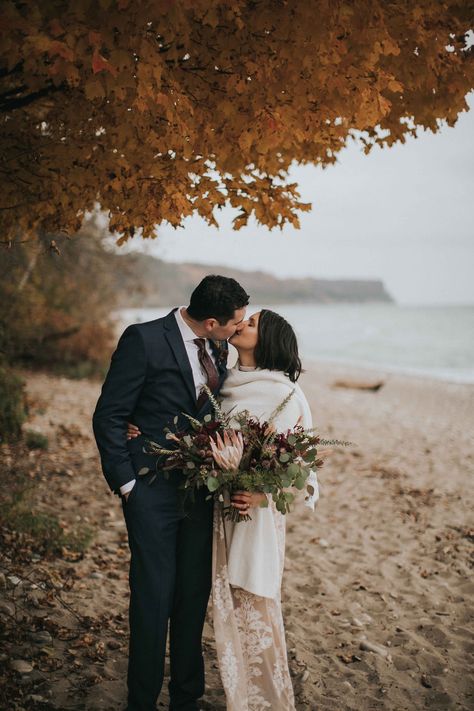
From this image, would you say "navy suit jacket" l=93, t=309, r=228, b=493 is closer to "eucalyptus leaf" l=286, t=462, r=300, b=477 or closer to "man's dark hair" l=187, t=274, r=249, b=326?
"man's dark hair" l=187, t=274, r=249, b=326

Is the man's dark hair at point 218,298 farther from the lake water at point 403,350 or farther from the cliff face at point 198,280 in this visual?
the lake water at point 403,350

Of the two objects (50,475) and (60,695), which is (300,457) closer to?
(60,695)

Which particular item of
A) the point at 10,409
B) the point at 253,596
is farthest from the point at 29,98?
the point at 10,409

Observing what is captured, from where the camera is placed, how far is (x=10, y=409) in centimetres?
777

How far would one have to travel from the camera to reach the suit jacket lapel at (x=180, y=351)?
3.13 metres

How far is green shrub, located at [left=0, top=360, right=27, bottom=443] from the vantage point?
7629 mm

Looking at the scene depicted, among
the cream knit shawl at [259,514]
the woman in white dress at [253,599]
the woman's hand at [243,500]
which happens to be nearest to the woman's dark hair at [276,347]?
the cream knit shawl at [259,514]

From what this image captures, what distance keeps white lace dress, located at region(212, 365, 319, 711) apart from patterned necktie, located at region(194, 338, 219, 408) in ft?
1.49

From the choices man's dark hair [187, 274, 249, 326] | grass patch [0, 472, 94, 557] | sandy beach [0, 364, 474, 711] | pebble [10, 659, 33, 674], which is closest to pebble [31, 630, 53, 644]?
sandy beach [0, 364, 474, 711]

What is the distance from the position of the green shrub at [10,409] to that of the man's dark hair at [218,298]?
5340mm

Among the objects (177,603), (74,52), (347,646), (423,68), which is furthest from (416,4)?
(347,646)

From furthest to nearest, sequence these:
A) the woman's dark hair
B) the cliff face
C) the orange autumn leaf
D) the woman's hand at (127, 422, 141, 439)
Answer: the cliff face, the woman's dark hair, the woman's hand at (127, 422, 141, 439), the orange autumn leaf

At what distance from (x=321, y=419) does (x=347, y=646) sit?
934 cm

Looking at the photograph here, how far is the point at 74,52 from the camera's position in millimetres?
2477
